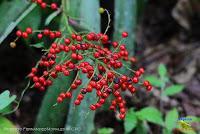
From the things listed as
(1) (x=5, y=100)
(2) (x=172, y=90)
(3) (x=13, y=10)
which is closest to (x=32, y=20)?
(3) (x=13, y=10)

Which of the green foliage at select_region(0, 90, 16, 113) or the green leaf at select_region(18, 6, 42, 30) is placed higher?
the green leaf at select_region(18, 6, 42, 30)

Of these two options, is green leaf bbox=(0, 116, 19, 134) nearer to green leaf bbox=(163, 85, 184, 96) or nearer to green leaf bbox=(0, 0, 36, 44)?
green leaf bbox=(0, 0, 36, 44)

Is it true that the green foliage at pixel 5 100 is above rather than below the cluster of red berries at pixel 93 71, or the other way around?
below

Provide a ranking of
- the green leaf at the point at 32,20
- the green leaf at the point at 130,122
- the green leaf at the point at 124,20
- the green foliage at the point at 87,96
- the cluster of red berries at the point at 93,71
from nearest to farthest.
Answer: the cluster of red berries at the point at 93,71, the green foliage at the point at 87,96, the green leaf at the point at 130,122, the green leaf at the point at 32,20, the green leaf at the point at 124,20

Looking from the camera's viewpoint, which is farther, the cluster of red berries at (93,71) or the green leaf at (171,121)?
the green leaf at (171,121)

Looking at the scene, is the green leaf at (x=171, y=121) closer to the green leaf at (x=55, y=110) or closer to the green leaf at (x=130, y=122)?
the green leaf at (x=130, y=122)

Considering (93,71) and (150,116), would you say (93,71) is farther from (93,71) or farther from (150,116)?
(150,116)

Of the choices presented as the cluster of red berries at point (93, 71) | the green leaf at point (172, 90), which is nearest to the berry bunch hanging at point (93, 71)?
the cluster of red berries at point (93, 71)

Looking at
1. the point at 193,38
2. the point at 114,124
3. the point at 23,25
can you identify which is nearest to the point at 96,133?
the point at 114,124

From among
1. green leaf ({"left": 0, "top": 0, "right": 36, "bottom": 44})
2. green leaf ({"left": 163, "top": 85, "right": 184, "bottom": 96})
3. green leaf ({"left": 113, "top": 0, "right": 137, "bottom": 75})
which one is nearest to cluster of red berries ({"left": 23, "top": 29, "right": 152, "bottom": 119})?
green leaf ({"left": 0, "top": 0, "right": 36, "bottom": 44})
